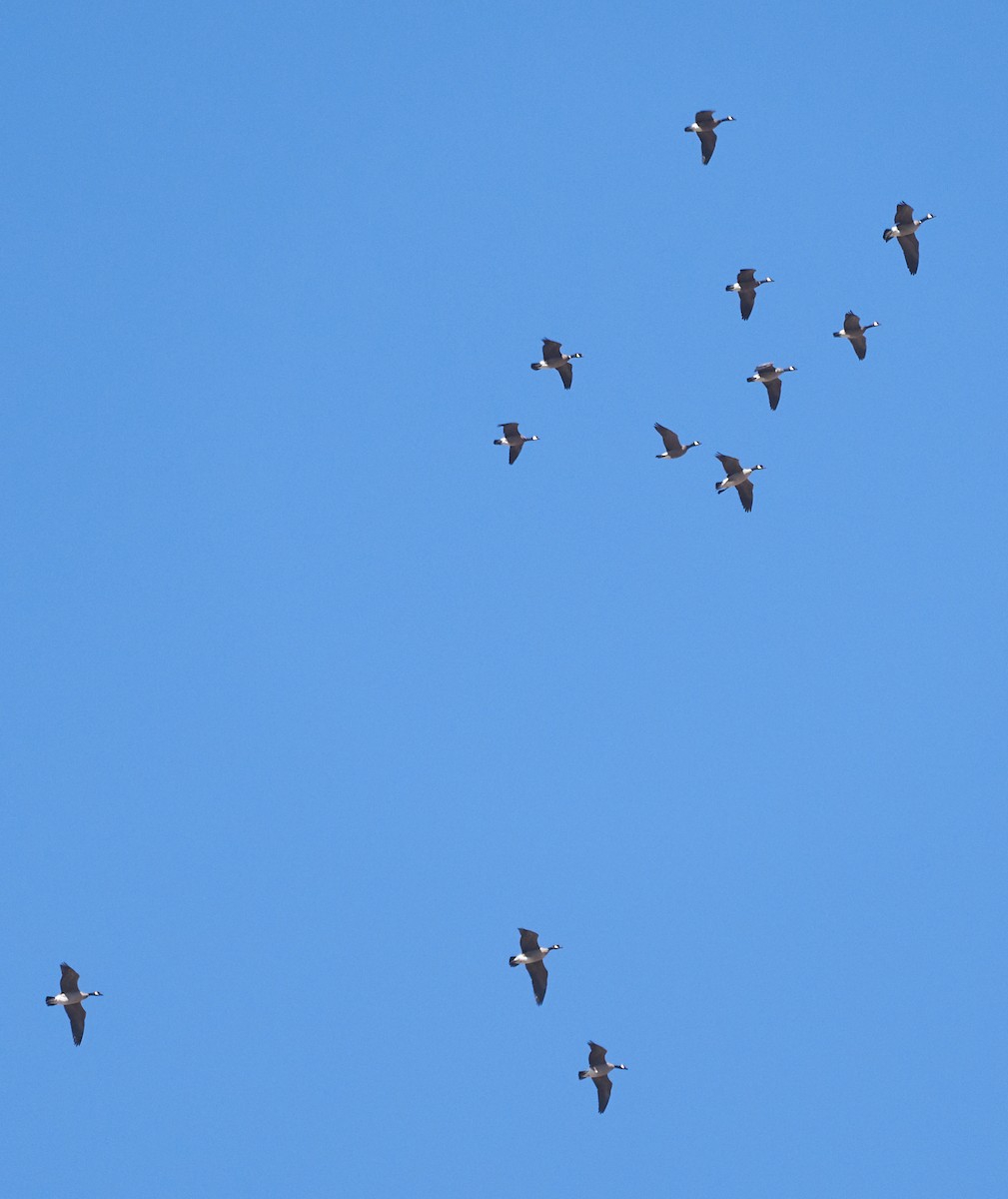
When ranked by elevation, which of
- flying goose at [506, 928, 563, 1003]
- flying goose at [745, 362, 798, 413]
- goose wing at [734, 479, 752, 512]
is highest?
flying goose at [745, 362, 798, 413]

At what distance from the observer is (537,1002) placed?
53781 mm

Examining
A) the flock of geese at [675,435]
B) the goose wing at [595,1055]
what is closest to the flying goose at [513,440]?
the flock of geese at [675,435]

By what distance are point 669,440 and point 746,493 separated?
2.36 m

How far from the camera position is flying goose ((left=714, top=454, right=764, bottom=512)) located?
56.7 metres

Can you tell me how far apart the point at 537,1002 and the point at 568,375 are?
52.7ft

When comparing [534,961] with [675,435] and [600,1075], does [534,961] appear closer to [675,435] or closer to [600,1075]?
[600,1075]

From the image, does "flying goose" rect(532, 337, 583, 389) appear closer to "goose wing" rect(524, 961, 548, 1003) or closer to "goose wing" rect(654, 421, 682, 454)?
"goose wing" rect(654, 421, 682, 454)

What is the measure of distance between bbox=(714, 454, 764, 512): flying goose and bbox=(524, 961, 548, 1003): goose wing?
41.2 feet

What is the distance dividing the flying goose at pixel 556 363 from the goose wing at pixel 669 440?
3011 mm

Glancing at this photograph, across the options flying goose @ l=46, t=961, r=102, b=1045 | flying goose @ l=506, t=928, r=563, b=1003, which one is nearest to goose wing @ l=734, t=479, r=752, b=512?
flying goose @ l=506, t=928, r=563, b=1003

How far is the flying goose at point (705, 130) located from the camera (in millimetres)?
54938

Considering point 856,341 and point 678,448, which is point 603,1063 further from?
point 856,341

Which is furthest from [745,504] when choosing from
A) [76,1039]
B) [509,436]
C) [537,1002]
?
[76,1039]

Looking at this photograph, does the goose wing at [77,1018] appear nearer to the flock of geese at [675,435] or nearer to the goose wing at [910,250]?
the flock of geese at [675,435]
